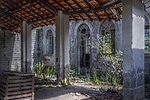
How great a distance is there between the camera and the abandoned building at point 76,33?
15.1ft

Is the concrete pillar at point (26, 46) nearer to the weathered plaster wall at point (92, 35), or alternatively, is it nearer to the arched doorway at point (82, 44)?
the weathered plaster wall at point (92, 35)

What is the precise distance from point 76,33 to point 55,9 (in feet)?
14.4

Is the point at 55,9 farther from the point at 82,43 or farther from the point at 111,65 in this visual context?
the point at 111,65

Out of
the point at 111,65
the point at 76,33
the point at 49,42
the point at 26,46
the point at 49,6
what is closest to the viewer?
the point at 49,6

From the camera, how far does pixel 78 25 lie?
11680 millimetres

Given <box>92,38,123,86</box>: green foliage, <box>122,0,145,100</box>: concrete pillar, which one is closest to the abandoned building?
<box>122,0,145,100</box>: concrete pillar

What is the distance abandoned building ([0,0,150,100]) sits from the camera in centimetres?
462

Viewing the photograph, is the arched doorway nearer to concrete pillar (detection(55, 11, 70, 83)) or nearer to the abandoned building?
the abandoned building

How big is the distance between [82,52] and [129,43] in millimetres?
7629

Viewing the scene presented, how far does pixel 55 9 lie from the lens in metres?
7.62

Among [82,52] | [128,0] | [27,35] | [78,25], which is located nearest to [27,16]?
[27,35]

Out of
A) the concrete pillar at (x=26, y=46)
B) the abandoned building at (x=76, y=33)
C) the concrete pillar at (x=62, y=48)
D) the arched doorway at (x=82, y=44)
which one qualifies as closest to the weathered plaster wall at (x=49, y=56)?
the abandoned building at (x=76, y=33)

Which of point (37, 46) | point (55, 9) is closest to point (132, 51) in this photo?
point (55, 9)

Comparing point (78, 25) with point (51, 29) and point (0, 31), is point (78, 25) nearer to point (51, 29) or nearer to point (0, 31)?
point (51, 29)
